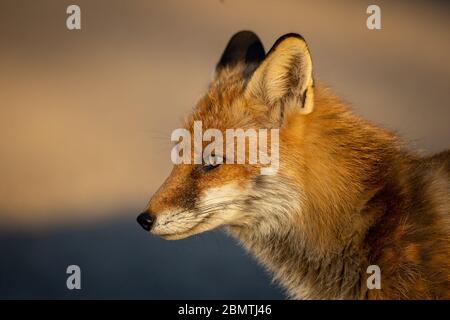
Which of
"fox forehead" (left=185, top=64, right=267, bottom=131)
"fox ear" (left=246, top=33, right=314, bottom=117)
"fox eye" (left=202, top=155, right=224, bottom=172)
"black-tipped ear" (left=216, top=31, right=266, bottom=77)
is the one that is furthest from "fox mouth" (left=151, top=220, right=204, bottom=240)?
"black-tipped ear" (left=216, top=31, right=266, bottom=77)

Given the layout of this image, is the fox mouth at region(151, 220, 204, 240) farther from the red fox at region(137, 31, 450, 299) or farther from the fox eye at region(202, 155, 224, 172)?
the fox eye at region(202, 155, 224, 172)

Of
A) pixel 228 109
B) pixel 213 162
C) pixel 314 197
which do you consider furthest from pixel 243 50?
pixel 314 197

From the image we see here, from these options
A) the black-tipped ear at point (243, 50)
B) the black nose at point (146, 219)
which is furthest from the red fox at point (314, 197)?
the black-tipped ear at point (243, 50)

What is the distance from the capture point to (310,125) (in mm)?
3039

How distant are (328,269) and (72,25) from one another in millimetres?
2837

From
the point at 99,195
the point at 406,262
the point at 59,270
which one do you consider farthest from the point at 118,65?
the point at 406,262

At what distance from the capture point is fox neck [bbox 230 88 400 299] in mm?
2953

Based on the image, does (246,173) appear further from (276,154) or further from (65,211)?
(65,211)

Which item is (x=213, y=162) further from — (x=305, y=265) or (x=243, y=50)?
(x=243, y=50)

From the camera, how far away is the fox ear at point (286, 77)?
2865 millimetres

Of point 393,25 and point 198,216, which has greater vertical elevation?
point 393,25

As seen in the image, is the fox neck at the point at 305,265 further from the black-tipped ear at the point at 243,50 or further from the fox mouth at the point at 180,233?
the black-tipped ear at the point at 243,50

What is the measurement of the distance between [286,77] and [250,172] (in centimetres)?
45

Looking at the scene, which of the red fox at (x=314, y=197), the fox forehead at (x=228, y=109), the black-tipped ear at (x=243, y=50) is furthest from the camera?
the black-tipped ear at (x=243, y=50)
